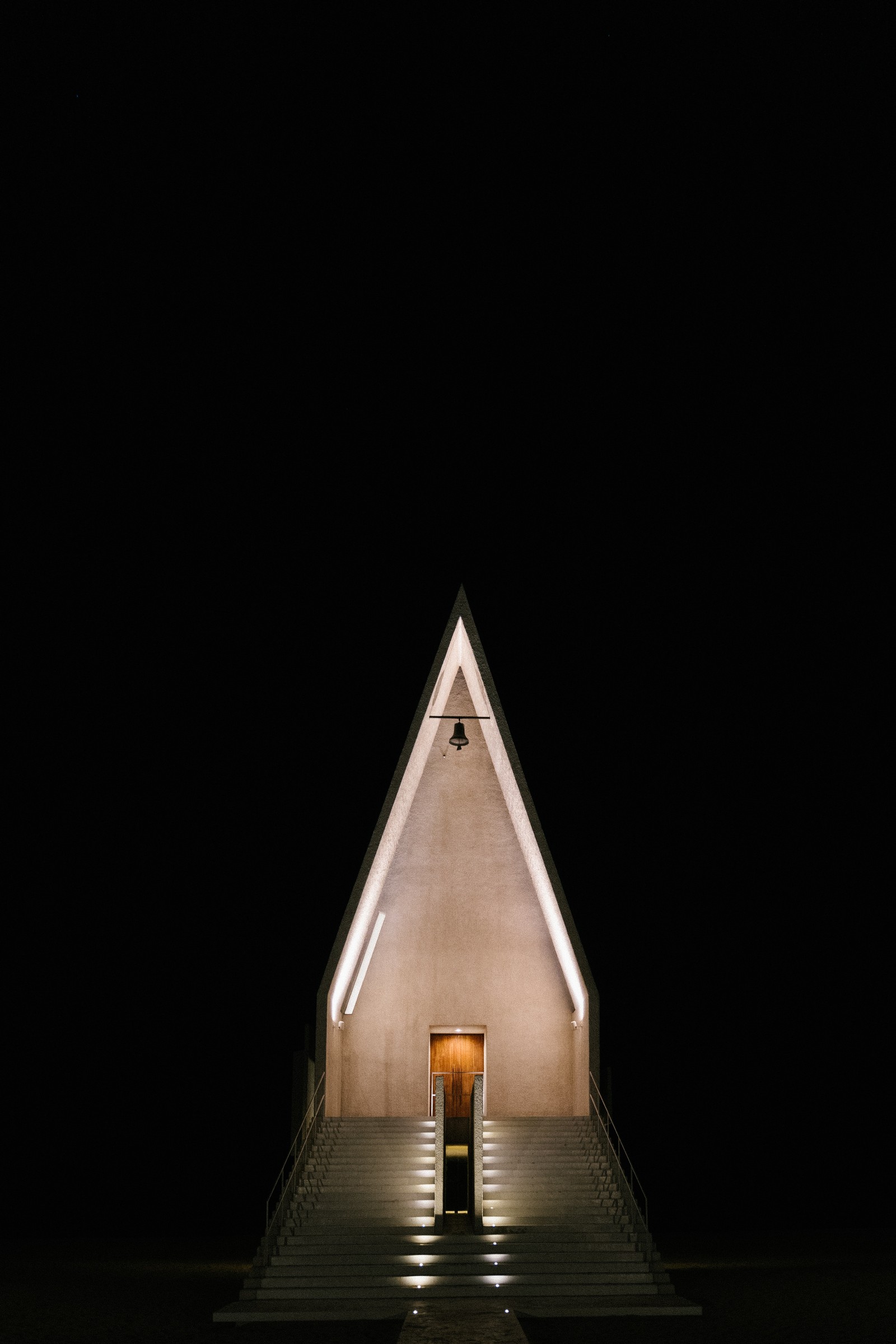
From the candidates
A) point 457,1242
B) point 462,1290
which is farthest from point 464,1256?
point 462,1290

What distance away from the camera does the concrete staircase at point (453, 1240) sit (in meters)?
8.81

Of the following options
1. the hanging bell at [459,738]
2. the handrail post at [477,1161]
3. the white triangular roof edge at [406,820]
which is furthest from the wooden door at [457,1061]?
the hanging bell at [459,738]

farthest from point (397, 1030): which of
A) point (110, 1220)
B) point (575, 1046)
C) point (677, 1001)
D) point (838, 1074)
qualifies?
point (838, 1074)

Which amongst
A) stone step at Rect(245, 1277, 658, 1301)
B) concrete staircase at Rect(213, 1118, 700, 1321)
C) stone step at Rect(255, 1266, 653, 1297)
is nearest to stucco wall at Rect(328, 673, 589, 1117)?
concrete staircase at Rect(213, 1118, 700, 1321)

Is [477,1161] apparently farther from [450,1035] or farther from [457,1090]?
[450,1035]

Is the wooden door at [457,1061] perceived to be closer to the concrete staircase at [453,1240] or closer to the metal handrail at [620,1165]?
the metal handrail at [620,1165]

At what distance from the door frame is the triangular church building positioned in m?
0.03

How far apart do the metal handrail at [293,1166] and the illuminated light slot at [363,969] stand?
69.4 inches

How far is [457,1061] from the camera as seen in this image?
14.4m

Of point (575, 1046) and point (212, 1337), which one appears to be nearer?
point (212, 1337)

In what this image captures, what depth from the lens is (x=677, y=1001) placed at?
16234 mm

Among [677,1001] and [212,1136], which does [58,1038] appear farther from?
[677,1001]

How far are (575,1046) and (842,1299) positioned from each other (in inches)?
219

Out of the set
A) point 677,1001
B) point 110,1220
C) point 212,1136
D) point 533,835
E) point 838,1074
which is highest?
point 533,835
